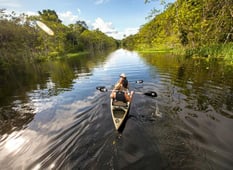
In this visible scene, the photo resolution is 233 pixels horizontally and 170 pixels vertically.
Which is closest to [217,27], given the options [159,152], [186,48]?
[159,152]

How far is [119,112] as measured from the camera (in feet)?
25.1

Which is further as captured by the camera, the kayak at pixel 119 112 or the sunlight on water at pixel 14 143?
the kayak at pixel 119 112

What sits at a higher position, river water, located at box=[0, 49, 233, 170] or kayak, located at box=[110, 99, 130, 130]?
kayak, located at box=[110, 99, 130, 130]

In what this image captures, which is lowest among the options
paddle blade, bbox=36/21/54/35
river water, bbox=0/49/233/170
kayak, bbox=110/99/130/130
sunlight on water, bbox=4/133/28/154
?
sunlight on water, bbox=4/133/28/154

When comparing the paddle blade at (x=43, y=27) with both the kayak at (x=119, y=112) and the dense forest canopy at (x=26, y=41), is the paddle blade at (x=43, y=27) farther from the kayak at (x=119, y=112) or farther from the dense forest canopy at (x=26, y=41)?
the kayak at (x=119, y=112)

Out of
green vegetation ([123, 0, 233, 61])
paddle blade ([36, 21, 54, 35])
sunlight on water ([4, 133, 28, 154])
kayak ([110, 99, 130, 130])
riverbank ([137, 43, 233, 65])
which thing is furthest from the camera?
paddle blade ([36, 21, 54, 35])

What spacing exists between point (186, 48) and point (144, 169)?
3272 centimetres

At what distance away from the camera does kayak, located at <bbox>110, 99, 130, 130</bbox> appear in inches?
273

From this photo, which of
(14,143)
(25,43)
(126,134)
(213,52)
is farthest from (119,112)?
(25,43)

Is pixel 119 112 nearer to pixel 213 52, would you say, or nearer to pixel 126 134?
pixel 126 134

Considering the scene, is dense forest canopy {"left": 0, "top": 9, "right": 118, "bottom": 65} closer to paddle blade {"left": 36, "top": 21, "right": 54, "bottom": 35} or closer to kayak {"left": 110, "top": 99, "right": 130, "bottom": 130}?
paddle blade {"left": 36, "top": 21, "right": 54, "bottom": 35}

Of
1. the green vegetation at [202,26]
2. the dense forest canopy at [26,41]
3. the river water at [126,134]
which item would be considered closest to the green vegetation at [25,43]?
the dense forest canopy at [26,41]

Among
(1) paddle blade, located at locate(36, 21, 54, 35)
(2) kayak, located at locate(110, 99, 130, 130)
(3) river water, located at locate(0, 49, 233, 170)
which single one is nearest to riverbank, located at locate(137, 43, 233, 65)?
(3) river water, located at locate(0, 49, 233, 170)

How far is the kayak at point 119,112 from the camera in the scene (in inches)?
273
